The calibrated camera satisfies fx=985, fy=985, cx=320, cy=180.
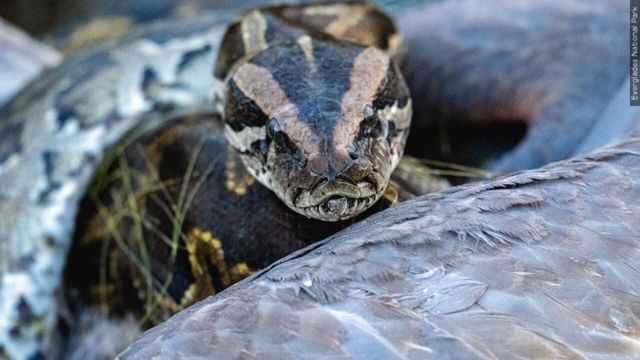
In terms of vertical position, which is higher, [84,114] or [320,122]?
[320,122]

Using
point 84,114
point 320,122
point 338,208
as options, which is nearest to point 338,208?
point 338,208

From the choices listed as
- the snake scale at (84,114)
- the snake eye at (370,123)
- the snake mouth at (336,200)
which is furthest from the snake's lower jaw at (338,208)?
the snake scale at (84,114)

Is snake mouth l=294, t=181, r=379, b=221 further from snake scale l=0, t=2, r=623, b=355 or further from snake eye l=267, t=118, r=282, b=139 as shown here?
snake scale l=0, t=2, r=623, b=355

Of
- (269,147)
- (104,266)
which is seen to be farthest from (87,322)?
(269,147)

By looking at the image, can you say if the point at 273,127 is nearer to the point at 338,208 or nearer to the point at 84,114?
the point at 338,208

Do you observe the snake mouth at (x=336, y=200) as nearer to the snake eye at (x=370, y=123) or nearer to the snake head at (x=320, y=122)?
the snake head at (x=320, y=122)

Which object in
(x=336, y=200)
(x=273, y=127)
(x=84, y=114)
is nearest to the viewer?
(x=336, y=200)

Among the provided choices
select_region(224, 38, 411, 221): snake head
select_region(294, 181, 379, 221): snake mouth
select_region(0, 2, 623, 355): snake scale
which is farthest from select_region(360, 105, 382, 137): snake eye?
select_region(0, 2, 623, 355): snake scale
